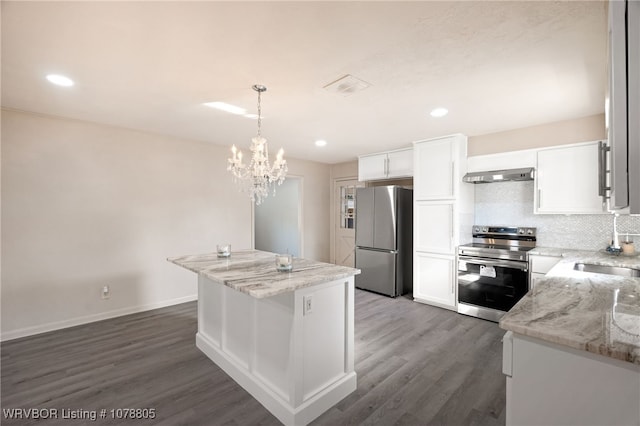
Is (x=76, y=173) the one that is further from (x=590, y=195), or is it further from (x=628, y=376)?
(x=590, y=195)

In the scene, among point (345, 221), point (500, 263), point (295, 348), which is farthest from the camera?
point (345, 221)

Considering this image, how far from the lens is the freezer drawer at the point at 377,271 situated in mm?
4406

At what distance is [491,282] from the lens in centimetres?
338

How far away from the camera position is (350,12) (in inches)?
61.1

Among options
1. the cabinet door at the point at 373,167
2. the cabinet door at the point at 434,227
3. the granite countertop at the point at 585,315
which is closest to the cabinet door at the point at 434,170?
the cabinet door at the point at 434,227

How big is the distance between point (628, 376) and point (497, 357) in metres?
1.99

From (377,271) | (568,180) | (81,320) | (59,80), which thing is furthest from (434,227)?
(81,320)

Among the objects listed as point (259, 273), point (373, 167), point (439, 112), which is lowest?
point (259, 273)

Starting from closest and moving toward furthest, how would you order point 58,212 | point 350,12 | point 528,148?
point 350,12, point 58,212, point 528,148

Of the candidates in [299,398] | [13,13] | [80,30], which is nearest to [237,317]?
[299,398]

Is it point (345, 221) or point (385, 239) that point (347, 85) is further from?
point (345, 221)

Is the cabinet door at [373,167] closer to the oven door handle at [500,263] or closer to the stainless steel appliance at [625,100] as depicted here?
the oven door handle at [500,263]

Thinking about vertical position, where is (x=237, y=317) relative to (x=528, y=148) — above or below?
below

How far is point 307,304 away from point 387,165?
137 inches
